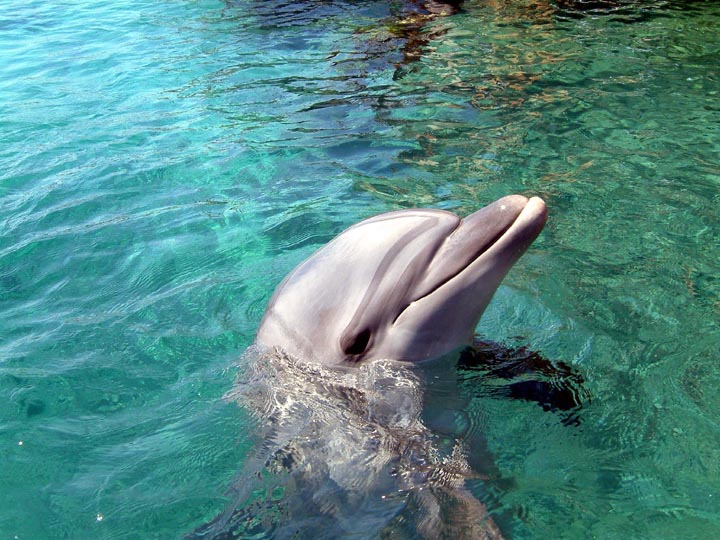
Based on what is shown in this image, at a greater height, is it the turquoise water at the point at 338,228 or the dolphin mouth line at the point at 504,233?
the dolphin mouth line at the point at 504,233

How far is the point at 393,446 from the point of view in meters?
3.89

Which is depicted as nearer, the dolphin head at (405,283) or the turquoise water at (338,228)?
the dolphin head at (405,283)

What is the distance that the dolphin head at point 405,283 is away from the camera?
3.92 metres

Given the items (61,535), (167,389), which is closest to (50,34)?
(167,389)

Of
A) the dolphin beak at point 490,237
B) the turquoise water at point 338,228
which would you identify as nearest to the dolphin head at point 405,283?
the dolphin beak at point 490,237

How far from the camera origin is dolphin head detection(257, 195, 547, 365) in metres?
3.92

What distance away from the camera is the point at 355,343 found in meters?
4.12

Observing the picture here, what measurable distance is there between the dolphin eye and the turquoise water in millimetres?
733

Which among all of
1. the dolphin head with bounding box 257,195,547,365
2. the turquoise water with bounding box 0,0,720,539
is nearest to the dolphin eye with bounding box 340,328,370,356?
the dolphin head with bounding box 257,195,547,365

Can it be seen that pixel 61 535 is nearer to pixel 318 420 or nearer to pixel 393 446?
pixel 318 420

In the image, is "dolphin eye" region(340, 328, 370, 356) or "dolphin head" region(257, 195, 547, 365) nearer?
"dolphin head" region(257, 195, 547, 365)

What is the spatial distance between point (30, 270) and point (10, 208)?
145 centimetres

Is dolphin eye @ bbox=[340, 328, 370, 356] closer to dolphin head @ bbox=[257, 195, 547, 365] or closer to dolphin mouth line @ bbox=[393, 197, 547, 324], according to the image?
dolphin head @ bbox=[257, 195, 547, 365]

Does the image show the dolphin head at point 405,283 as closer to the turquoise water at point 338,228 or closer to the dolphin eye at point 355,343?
the dolphin eye at point 355,343
